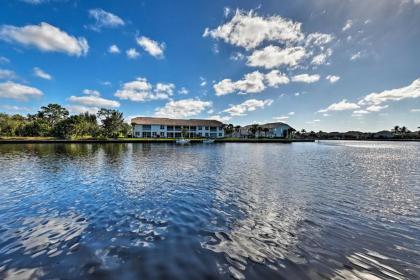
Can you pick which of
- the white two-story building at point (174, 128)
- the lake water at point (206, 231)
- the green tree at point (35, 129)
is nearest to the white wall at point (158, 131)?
the white two-story building at point (174, 128)

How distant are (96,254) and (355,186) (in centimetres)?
1639

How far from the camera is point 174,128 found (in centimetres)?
10081

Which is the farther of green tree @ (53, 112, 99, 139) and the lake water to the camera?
green tree @ (53, 112, 99, 139)

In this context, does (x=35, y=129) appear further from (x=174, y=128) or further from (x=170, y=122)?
(x=174, y=128)

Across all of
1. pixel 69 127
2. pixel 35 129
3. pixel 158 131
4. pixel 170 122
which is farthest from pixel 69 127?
pixel 170 122

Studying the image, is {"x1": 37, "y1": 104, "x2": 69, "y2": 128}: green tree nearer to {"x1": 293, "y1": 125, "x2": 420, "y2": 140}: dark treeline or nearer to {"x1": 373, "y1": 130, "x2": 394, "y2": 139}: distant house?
{"x1": 293, "y1": 125, "x2": 420, "y2": 140}: dark treeline

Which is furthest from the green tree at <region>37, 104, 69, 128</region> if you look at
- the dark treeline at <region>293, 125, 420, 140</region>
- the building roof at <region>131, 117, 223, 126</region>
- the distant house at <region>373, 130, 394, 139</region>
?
the distant house at <region>373, 130, 394, 139</region>

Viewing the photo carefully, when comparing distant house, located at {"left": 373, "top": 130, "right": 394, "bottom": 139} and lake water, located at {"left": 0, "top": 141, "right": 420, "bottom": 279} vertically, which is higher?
distant house, located at {"left": 373, "top": 130, "right": 394, "bottom": 139}

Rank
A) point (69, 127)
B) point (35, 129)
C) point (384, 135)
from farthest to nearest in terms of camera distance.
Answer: point (384, 135)
point (35, 129)
point (69, 127)

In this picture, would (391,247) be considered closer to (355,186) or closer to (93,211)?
(355,186)

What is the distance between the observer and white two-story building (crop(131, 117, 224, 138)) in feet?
309

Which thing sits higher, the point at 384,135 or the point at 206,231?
the point at 384,135

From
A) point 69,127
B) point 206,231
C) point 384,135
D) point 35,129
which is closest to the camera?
point 206,231

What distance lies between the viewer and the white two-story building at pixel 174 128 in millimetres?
94250
